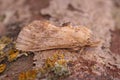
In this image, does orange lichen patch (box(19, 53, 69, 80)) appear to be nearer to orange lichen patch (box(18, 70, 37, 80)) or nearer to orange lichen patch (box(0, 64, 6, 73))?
orange lichen patch (box(18, 70, 37, 80))

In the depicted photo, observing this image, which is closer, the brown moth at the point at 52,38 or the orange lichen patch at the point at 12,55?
the brown moth at the point at 52,38

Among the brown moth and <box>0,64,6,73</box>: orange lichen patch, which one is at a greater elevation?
the brown moth

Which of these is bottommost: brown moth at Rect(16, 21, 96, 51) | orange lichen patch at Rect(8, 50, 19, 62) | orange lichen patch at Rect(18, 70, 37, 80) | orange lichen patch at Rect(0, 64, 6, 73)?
orange lichen patch at Rect(18, 70, 37, 80)

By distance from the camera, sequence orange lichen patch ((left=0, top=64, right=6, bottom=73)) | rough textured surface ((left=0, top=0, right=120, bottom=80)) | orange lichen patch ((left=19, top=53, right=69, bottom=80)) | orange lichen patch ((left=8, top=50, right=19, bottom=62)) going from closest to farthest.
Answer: orange lichen patch ((left=19, top=53, right=69, bottom=80)) → rough textured surface ((left=0, top=0, right=120, bottom=80)) → orange lichen patch ((left=0, top=64, right=6, bottom=73)) → orange lichen patch ((left=8, top=50, right=19, bottom=62))

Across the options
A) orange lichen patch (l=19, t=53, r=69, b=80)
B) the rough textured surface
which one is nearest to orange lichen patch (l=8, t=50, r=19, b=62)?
the rough textured surface

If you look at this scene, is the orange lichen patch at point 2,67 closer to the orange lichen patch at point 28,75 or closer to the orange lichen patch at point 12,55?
the orange lichen patch at point 12,55

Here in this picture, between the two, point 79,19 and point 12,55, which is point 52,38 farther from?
point 79,19

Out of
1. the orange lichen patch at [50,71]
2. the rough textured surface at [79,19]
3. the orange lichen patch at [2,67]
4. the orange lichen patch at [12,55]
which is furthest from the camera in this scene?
the orange lichen patch at [12,55]

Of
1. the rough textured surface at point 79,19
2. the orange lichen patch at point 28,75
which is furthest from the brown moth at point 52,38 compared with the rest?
the orange lichen patch at point 28,75

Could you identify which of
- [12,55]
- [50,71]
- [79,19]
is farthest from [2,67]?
[79,19]
